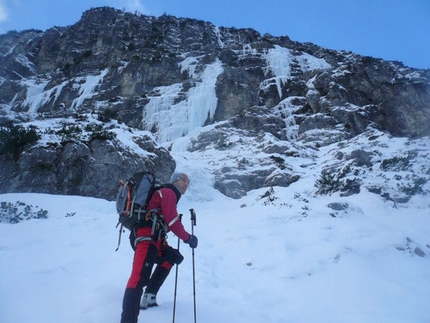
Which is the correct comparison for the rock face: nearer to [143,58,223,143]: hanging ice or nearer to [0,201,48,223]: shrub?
[143,58,223,143]: hanging ice

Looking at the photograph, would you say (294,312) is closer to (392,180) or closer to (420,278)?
(420,278)

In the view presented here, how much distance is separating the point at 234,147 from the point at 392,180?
1433 centimetres

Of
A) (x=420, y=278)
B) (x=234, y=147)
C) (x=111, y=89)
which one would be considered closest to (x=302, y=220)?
(x=420, y=278)

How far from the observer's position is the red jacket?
11.0ft

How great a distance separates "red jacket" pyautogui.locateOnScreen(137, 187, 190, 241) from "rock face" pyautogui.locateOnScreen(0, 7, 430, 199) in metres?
11.4

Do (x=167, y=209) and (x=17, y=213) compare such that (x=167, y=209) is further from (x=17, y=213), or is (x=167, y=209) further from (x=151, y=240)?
(x=17, y=213)

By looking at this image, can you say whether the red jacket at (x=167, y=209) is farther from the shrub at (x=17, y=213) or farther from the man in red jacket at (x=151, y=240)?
the shrub at (x=17, y=213)

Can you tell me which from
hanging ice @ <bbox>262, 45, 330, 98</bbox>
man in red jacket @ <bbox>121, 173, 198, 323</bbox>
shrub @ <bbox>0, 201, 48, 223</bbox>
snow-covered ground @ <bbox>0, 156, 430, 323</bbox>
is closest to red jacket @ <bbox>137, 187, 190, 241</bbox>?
man in red jacket @ <bbox>121, 173, 198, 323</bbox>

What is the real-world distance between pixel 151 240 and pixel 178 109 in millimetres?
29578

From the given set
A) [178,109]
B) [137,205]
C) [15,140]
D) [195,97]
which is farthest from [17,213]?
[195,97]

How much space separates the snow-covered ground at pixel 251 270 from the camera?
3463 mm

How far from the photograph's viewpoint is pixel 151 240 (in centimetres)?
327

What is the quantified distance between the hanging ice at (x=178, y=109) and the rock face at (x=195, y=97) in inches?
4.6

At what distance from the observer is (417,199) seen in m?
9.86
